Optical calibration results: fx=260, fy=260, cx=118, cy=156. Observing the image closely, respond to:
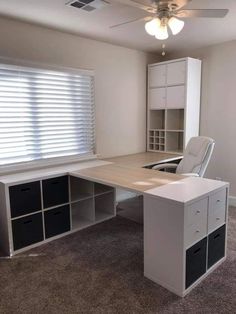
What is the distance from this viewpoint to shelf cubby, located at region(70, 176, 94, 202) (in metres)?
3.33

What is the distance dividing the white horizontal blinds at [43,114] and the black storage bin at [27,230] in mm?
686

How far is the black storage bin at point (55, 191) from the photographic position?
111 inches

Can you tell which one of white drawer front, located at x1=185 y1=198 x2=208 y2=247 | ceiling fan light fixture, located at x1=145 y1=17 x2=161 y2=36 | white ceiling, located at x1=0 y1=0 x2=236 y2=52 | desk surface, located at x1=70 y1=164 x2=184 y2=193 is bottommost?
white drawer front, located at x1=185 y1=198 x2=208 y2=247

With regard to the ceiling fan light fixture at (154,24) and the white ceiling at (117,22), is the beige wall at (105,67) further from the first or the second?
the ceiling fan light fixture at (154,24)

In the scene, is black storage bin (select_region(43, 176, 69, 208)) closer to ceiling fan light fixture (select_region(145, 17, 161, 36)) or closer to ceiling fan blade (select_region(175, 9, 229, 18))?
ceiling fan light fixture (select_region(145, 17, 161, 36))

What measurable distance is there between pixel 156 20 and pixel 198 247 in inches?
73.1

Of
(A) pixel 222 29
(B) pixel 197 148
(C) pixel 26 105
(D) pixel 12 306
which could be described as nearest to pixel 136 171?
(B) pixel 197 148

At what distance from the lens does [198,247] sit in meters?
2.06

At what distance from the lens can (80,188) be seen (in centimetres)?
350

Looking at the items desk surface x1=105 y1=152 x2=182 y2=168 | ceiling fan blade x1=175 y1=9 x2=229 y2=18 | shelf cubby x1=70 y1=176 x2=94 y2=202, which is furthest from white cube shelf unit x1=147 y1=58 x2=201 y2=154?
ceiling fan blade x1=175 y1=9 x2=229 y2=18

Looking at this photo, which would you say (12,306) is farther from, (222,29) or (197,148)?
(222,29)

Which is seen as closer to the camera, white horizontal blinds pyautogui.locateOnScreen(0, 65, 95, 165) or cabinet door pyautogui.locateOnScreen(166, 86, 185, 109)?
white horizontal blinds pyautogui.locateOnScreen(0, 65, 95, 165)

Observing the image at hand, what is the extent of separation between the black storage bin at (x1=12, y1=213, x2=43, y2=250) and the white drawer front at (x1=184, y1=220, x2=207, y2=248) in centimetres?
160

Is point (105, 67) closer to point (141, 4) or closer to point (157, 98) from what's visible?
point (157, 98)
